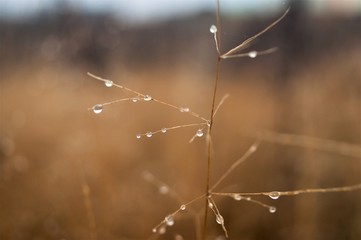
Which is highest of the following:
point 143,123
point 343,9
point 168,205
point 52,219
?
point 343,9

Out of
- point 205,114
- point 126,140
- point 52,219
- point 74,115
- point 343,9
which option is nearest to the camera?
point 52,219

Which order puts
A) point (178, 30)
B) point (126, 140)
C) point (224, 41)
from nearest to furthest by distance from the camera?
1. point (126, 140)
2. point (224, 41)
3. point (178, 30)

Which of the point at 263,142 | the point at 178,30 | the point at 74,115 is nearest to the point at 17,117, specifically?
the point at 74,115

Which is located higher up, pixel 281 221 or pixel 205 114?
pixel 281 221

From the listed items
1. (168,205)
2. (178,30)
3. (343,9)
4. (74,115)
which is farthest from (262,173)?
(178,30)

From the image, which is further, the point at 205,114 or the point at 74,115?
the point at 205,114

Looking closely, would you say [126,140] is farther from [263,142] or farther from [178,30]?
[178,30]

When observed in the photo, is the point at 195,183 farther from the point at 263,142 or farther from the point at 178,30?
the point at 178,30
